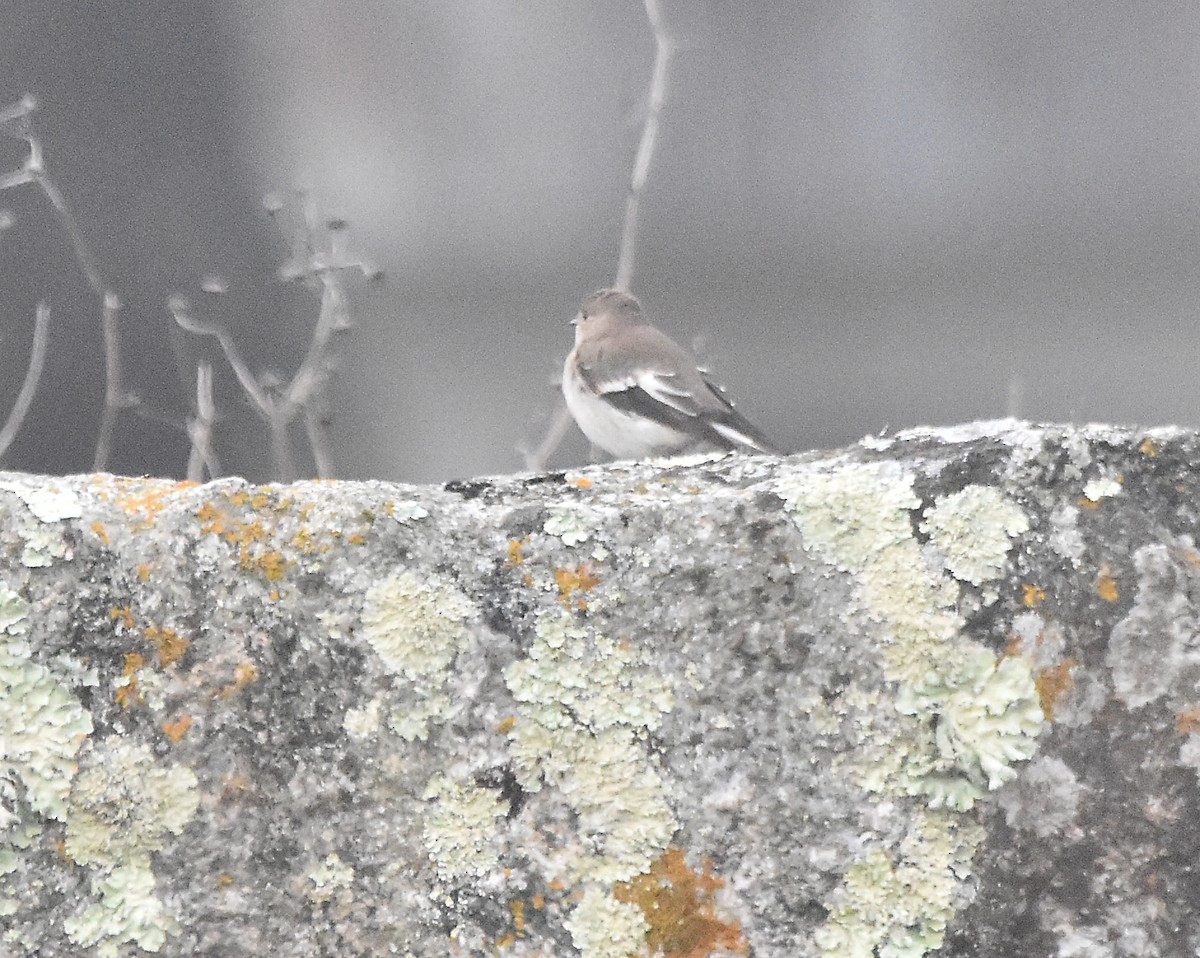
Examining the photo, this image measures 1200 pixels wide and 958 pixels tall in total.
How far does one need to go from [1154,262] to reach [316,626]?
695 centimetres

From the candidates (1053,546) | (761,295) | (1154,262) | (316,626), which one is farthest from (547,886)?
(1154,262)

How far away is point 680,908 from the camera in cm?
220

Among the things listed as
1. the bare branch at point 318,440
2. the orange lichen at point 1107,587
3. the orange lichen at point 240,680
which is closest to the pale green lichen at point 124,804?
the orange lichen at point 240,680

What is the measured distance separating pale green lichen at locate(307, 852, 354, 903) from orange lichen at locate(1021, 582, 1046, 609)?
1.02 meters

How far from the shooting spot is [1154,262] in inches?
323

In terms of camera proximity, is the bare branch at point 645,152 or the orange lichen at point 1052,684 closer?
the orange lichen at point 1052,684

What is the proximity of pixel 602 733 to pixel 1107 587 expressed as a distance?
742mm

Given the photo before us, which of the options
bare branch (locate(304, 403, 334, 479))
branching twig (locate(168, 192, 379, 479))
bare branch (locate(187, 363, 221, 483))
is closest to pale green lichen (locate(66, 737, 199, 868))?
bare branch (locate(187, 363, 221, 483))

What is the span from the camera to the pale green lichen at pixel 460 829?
7.23 feet

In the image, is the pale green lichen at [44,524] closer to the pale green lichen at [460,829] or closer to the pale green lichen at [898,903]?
the pale green lichen at [460,829]

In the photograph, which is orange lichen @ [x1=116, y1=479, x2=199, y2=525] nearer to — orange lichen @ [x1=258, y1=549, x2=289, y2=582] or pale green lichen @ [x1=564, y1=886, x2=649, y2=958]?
orange lichen @ [x1=258, y1=549, x2=289, y2=582]

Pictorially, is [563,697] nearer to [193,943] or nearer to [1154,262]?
[193,943]

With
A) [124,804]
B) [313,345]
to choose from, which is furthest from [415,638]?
[313,345]

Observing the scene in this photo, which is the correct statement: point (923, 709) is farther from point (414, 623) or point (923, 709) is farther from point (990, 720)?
point (414, 623)
